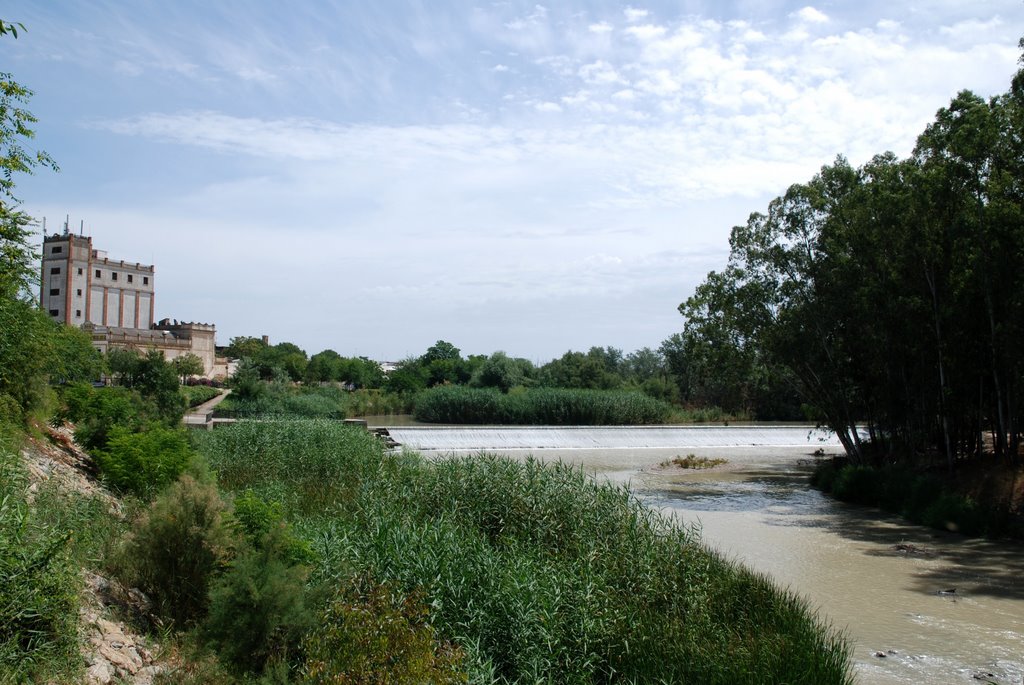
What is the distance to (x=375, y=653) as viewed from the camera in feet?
13.9

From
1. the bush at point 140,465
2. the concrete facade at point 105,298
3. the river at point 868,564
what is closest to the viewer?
the river at point 868,564

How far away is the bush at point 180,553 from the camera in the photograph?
20.5 feet

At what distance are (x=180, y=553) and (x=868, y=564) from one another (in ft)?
29.0

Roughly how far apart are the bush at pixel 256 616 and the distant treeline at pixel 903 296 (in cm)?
1166

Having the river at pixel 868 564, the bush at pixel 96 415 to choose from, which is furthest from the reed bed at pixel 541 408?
the bush at pixel 96 415

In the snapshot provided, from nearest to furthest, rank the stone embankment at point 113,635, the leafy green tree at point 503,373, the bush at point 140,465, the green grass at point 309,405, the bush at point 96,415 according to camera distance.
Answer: the stone embankment at point 113,635, the bush at point 140,465, the bush at point 96,415, the green grass at point 309,405, the leafy green tree at point 503,373

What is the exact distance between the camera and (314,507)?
10.1 metres

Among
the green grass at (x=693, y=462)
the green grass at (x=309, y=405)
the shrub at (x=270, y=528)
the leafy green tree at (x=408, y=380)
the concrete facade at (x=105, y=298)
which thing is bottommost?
the green grass at (x=693, y=462)

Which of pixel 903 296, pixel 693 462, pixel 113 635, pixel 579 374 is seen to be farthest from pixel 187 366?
pixel 113 635

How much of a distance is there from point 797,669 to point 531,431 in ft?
67.4

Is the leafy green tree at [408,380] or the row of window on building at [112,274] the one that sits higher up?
the row of window on building at [112,274]

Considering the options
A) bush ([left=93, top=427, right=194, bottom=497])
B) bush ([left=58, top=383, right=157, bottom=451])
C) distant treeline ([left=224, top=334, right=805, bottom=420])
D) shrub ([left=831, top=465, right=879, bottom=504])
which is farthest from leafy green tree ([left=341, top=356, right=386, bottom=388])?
bush ([left=93, top=427, right=194, bottom=497])

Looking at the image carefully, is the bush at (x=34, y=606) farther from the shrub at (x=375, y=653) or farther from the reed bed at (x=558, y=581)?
the reed bed at (x=558, y=581)

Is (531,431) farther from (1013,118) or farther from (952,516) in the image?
(1013,118)
